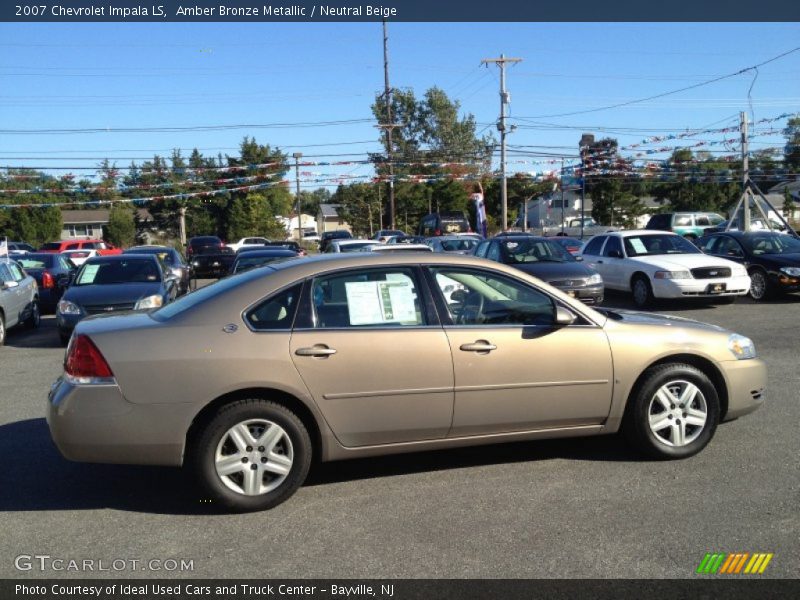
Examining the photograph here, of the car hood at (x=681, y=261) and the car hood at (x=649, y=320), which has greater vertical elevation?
the car hood at (x=649, y=320)

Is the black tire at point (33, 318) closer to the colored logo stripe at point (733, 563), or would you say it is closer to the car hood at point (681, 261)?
the car hood at point (681, 261)

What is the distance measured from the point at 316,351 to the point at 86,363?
4.51 ft

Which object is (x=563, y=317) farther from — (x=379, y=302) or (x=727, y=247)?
(x=727, y=247)

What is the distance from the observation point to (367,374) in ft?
14.6

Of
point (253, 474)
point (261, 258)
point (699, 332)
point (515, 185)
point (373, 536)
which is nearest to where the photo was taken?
point (373, 536)

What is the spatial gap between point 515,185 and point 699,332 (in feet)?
204

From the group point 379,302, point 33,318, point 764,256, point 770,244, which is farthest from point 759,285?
point 33,318

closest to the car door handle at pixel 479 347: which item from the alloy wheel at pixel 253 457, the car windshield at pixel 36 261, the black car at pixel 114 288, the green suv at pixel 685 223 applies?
the alloy wheel at pixel 253 457

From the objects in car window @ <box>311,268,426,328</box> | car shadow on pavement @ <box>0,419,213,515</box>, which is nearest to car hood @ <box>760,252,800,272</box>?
car window @ <box>311,268,426,328</box>

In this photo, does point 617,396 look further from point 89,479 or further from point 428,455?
point 89,479

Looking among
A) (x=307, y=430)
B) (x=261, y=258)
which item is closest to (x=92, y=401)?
(x=307, y=430)

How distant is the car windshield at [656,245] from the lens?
595 inches

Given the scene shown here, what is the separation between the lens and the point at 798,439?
548 cm

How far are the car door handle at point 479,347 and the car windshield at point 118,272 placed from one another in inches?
345
